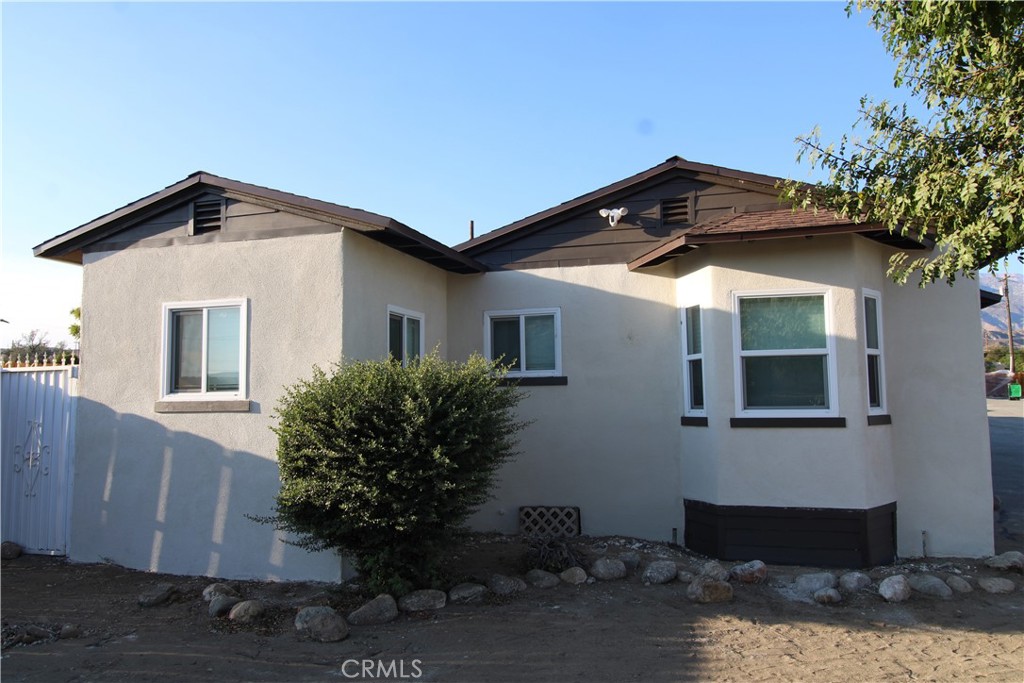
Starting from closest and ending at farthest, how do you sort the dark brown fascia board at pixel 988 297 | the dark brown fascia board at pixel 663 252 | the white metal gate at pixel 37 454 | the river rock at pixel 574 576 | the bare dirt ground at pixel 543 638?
the bare dirt ground at pixel 543 638
the river rock at pixel 574 576
the dark brown fascia board at pixel 663 252
the white metal gate at pixel 37 454
the dark brown fascia board at pixel 988 297

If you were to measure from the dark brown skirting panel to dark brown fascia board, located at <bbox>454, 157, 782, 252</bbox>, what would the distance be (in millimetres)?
3817

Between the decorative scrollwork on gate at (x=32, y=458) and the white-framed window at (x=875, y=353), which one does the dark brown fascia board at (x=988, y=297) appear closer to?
the white-framed window at (x=875, y=353)

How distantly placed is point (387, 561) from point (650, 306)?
4.80m

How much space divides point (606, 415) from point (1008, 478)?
31.0ft

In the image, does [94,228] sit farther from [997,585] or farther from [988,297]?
[988,297]

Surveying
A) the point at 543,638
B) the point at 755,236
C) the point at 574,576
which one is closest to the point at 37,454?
the point at 574,576

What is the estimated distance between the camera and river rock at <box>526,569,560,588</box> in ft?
23.9

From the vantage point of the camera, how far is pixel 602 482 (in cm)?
973

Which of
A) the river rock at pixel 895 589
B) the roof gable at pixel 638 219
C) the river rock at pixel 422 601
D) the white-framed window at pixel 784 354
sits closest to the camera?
the river rock at pixel 422 601

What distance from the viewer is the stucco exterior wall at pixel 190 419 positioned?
788cm

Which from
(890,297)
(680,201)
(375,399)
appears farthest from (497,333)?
(890,297)

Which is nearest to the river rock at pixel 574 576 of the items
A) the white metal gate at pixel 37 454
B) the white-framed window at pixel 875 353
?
the white-framed window at pixel 875 353

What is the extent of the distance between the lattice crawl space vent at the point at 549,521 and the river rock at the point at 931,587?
3860 millimetres

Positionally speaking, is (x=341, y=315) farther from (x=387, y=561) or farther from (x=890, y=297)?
(x=890, y=297)
